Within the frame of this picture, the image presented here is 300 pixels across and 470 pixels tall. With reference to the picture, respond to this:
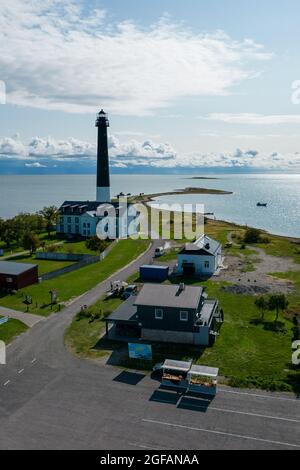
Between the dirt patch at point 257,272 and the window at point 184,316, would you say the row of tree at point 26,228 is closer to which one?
the dirt patch at point 257,272

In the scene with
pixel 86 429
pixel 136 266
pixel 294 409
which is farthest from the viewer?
pixel 136 266

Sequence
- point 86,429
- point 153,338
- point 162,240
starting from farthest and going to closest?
point 162,240 < point 153,338 < point 86,429

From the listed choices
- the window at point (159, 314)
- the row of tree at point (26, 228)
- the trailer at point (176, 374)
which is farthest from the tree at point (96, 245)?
the trailer at point (176, 374)

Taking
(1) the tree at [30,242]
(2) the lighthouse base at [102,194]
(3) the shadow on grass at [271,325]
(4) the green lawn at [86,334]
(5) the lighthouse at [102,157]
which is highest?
(5) the lighthouse at [102,157]

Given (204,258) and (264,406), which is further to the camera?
(204,258)

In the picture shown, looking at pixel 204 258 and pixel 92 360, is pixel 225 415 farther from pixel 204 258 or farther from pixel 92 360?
pixel 204 258
